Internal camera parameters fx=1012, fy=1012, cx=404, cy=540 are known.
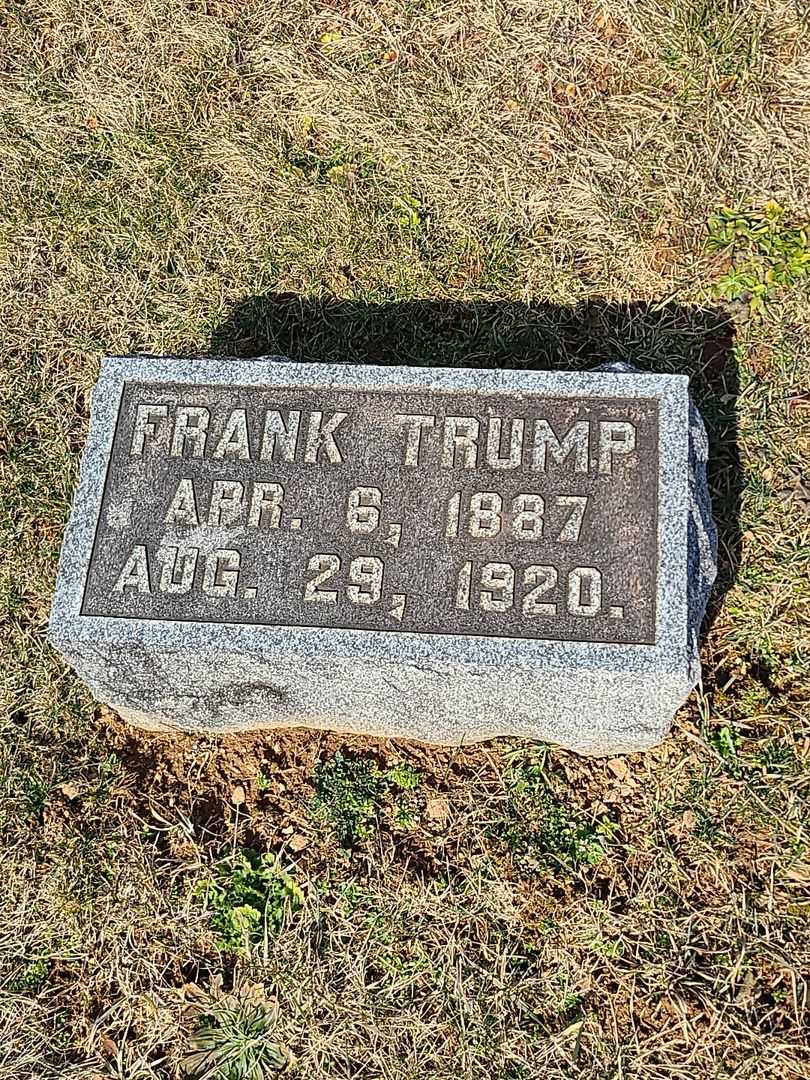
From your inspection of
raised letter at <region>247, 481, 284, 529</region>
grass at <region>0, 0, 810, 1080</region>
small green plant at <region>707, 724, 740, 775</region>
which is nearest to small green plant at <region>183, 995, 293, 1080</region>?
grass at <region>0, 0, 810, 1080</region>

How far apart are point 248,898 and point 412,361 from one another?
7.11ft

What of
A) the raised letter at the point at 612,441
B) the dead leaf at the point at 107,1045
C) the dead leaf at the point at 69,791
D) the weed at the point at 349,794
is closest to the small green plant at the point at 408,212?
the raised letter at the point at 612,441

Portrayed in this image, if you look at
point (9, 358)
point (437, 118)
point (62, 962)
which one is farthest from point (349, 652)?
point (437, 118)

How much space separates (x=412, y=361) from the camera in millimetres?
4184

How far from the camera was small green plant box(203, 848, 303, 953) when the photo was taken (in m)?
3.44

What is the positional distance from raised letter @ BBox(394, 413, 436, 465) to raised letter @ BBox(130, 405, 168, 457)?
0.79 metres

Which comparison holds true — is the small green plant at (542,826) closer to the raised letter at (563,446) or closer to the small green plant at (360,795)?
the small green plant at (360,795)

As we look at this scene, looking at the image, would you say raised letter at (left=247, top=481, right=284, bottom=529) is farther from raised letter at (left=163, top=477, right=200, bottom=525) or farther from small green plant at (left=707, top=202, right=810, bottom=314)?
small green plant at (left=707, top=202, right=810, bottom=314)

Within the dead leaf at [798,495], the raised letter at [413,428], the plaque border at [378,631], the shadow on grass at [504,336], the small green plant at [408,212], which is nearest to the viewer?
the plaque border at [378,631]

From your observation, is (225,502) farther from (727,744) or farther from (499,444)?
(727,744)

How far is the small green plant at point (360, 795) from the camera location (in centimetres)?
354

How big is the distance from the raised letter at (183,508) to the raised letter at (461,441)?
0.81 metres

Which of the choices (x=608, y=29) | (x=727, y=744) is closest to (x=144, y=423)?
(x=727, y=744)

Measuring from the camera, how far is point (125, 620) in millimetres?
3100
